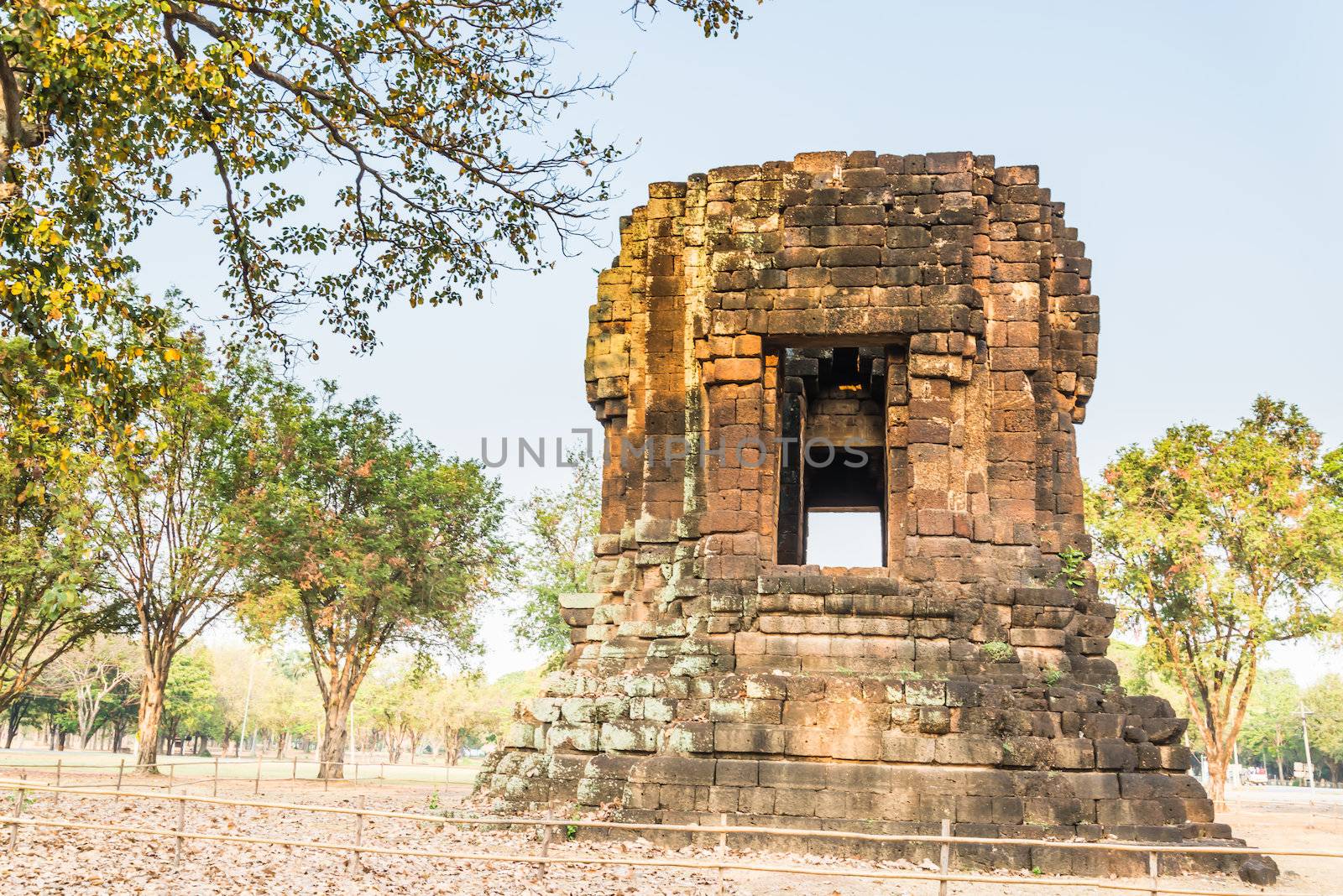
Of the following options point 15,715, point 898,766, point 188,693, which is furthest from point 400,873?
point 15,715

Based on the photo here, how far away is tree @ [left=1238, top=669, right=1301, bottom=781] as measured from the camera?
65.4 meters

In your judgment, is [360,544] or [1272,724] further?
[1272,724]

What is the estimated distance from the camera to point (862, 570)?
463 inches

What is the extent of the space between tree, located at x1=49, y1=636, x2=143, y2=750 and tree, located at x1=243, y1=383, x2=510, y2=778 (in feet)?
52.9

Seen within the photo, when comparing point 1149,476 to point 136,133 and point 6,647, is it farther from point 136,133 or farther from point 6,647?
point 6,647

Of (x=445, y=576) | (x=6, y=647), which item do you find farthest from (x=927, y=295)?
(x=6, y=647)

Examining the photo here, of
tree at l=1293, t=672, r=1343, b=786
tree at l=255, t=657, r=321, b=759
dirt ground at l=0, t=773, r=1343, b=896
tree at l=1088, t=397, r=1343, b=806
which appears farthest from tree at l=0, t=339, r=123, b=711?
tree at l=1293, t=672, r=1343, b=786

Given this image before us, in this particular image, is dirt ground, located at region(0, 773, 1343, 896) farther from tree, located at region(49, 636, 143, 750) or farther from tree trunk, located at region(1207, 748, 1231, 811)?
tree, located at region(49, 636, 143, 750)

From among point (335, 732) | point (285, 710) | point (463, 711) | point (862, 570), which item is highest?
point (862, 570)

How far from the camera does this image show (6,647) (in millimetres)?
22375

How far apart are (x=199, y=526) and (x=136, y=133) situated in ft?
55.1

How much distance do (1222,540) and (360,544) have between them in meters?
19.7

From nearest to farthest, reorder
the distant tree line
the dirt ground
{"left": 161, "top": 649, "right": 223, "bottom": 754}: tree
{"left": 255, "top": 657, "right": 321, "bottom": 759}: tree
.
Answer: the dirt ground → the distant tree line → {"left": 161, "top": 649, "right": 223, "bottom": 754}: tree → {"left": 255, "top": 657, "right": 321, "bottom": 759}: tree

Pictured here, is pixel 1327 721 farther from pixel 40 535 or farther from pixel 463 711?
pixel 40 535
